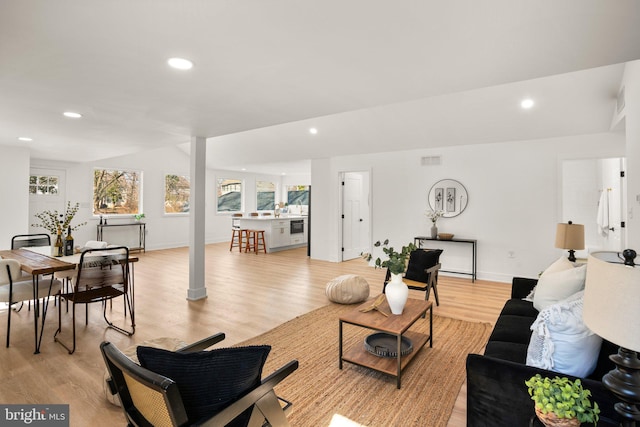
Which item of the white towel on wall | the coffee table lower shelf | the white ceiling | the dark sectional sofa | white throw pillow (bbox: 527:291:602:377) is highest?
the white ceiling

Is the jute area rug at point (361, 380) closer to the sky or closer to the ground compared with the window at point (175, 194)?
closer to the ground

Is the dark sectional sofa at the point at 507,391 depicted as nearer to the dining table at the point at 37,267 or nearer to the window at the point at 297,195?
the dining table at the point at 37,267

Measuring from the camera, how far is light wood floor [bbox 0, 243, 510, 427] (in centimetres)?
Result: 223

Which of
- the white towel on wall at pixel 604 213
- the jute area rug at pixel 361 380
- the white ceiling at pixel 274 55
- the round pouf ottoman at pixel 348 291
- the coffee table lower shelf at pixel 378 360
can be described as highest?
the white ceiling at pixel 274 55

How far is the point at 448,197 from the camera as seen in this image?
5840 millimetres

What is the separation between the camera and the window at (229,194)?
1068 cm

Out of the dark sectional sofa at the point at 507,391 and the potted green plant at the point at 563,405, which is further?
the dark sectional sofa at the point at 507,391

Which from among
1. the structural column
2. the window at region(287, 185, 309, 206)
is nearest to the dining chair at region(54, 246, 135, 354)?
the structural column

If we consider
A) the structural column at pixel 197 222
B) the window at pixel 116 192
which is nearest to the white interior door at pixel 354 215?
the structural column at pixel 197 222

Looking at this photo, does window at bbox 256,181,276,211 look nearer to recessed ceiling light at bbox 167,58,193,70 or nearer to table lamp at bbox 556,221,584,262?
table lamp at bbox 556,221,584,262

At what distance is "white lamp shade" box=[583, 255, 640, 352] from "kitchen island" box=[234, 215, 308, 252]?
Answer: 7779 mm

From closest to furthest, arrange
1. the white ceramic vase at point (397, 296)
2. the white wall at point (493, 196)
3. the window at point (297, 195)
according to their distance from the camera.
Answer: the white ceramic vase at point (397, 296) < the white wall at point (493, 196) < the window at point (297, 195)

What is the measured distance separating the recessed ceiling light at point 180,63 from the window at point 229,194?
8.65m

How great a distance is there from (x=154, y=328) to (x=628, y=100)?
5364 mm
